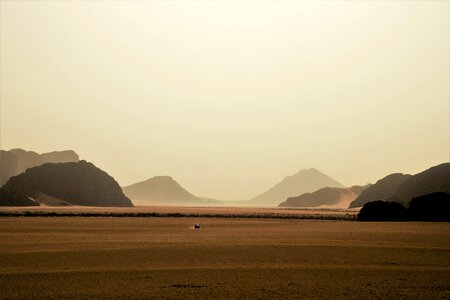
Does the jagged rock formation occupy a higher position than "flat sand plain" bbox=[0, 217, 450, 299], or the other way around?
the jagged rock formation

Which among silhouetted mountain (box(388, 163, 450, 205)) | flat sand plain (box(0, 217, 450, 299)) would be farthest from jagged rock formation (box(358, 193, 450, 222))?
silhouetted mountain (box(388, 163, 450, 205))

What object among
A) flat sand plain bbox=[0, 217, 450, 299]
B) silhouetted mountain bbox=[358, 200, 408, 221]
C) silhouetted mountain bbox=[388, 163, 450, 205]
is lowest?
flat sand plain bbox=[0, 217, 450, 299]

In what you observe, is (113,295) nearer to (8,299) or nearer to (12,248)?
(8,299)

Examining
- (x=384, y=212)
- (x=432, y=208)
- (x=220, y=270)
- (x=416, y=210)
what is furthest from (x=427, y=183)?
(x=220, y=270)

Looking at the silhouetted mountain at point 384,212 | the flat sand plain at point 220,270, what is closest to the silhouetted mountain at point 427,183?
the silhouetted mountain at point 384,212

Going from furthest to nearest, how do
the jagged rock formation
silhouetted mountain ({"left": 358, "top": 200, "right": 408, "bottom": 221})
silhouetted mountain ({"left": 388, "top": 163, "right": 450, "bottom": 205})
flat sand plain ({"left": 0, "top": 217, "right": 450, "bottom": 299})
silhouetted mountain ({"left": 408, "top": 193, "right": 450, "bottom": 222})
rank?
silhouetted mountain ({"left": 388, "top": 163, "right": 450, "bottom": 205}), silhouetted mountain ({"left": 358, "top": 200, "right": 408, "bottom": 221}), the jagged rock formation, silhouetted mountain ({"left": 408, "top": 193, "right": 450, "bottom": 222}), flat sand plain ({"left": 0, "top": 217, "right": 450, "bottom": 299})

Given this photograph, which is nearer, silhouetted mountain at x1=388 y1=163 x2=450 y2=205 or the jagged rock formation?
the jagged rock formation

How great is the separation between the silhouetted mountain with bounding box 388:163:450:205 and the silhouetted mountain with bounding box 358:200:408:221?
6496cm

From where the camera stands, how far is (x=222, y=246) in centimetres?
3697

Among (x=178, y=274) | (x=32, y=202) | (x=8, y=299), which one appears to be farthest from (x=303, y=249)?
(x=32, y=202)

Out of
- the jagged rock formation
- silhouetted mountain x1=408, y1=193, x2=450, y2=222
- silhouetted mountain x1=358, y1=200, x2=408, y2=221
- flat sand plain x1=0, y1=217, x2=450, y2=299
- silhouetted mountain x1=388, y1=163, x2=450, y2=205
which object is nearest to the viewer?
flat sand plain x1=0, y1=217, x2=450, y2=299

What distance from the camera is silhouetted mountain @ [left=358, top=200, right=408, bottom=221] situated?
83.8 metres

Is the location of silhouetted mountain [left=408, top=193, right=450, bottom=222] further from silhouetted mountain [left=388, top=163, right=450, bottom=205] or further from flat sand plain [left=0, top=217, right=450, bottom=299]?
silhouetted mountain [left=388, top=163, right=450, bottom=205]

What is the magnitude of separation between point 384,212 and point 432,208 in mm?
8062
